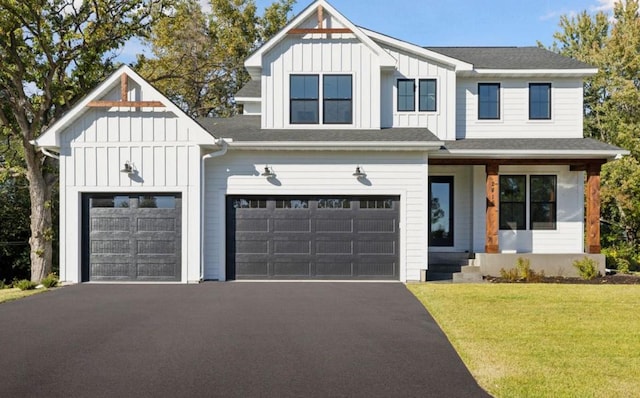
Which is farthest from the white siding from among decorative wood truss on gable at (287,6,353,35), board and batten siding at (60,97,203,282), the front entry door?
board and batten siding at (60,97,203,282)

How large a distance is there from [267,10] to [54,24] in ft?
50.3

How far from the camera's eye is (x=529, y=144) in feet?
47.0

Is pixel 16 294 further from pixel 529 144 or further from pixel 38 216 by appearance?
pixel 529 144

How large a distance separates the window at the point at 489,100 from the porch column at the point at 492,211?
6.86ft

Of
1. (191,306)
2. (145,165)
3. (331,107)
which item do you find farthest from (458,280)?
(145,165)

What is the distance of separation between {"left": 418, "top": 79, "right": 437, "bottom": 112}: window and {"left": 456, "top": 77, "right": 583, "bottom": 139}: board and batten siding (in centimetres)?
93

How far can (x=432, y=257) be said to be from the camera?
15.1 metres

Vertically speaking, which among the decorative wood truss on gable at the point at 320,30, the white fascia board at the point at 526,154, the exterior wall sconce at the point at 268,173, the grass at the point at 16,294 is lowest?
the grass at the point at 16,294

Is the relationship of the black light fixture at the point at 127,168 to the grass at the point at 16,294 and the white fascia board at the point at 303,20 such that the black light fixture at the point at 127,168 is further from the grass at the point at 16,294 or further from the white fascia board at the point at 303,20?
the white fascia board at the point at 303,20

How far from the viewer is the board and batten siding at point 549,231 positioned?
50.1 ft

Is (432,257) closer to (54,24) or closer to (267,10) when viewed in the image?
(54,24)

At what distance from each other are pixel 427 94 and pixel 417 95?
0.31 metres

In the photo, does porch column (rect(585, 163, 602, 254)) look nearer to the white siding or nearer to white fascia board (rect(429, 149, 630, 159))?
white fascia board (rect(429, 149, 630, 159))

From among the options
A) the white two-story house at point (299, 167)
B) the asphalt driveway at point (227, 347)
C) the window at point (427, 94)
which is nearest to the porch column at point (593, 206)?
the white two-story house at point (299, 167)
